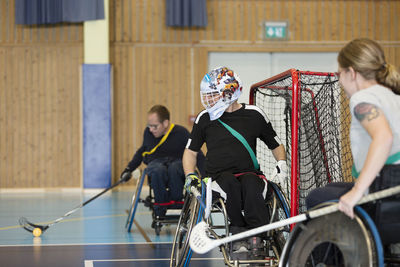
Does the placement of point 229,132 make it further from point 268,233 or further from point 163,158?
point 163,158

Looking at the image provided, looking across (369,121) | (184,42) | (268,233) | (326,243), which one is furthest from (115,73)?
(369,121)

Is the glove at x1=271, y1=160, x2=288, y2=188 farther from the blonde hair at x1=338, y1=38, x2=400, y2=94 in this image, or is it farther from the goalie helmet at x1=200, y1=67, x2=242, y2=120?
the blonde hair at x1=338, y1=38, x2=400, y2=94

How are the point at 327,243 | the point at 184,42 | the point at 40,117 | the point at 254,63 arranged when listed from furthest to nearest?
1. the point at 254,63
2. the point at 184,42
3. the point at 40,117
4. the point at 327,243

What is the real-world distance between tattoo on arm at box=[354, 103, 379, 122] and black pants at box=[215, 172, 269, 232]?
116cm

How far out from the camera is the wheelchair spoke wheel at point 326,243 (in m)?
2.66

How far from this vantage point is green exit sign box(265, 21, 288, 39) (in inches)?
486

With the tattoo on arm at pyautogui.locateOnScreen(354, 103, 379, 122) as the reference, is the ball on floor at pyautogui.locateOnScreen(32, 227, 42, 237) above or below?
below

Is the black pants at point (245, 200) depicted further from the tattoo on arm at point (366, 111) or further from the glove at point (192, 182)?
the tattoo on arm at point (366, 111)

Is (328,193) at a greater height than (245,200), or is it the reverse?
(328,193)

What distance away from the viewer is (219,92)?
4.10m

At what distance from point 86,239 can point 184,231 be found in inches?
87.5

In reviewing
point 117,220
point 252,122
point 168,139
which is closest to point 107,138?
point 117,220

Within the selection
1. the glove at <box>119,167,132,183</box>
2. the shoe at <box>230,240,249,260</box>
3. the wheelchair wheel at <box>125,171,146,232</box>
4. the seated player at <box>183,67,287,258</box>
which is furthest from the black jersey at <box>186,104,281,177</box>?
the glove at <box>119,167,132,183</box>

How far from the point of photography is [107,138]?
11.9 m
